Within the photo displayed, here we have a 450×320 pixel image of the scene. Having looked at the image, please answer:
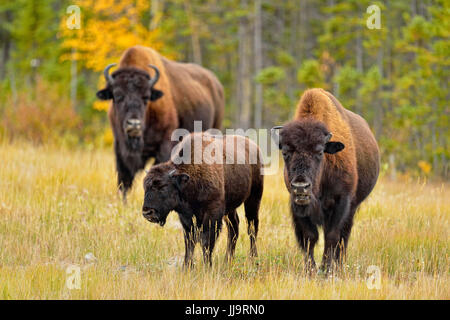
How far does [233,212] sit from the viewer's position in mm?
7250

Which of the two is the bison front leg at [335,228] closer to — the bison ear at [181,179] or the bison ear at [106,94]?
the bison ear at [181,179]

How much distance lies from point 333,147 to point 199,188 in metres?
1.54

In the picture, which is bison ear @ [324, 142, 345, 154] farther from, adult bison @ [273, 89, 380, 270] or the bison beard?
the bison beard

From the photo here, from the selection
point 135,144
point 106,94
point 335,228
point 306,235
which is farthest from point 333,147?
point 106,94

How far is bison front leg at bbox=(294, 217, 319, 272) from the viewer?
19.8 feet

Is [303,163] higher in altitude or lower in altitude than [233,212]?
higher

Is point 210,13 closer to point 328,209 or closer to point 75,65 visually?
point 75,65

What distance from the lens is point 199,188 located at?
617 centimetres

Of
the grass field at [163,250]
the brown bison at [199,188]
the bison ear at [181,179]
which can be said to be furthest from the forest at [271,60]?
the bison ear at [181,179]

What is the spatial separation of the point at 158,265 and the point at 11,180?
429cm

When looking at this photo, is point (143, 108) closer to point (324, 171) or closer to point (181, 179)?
point (181, 179)

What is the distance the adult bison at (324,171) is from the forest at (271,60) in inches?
131

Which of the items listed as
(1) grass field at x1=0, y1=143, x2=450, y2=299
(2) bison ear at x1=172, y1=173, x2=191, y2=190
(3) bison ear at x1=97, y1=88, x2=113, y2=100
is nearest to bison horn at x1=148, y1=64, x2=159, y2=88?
(3) bison ear at x1=97, y1=88, x2=113, y2=100
